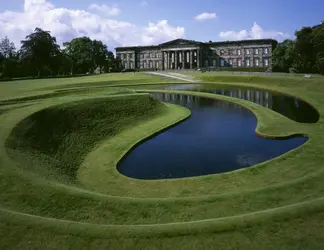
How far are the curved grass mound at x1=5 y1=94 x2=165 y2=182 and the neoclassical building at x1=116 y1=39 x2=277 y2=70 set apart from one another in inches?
4226

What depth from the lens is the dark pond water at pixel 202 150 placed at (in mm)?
21484

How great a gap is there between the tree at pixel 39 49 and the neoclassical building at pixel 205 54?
61651mm

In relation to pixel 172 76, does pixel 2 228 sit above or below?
below

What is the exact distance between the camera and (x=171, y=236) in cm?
1001

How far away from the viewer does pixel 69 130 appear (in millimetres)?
28406

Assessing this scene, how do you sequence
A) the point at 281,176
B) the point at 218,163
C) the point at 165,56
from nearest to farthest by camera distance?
the point at 281,176
the point at 218,163
the point at 165,56

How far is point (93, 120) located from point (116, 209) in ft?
67.3

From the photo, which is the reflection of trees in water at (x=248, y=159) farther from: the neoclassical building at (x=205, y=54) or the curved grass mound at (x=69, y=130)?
the neoclassical building at (x=205, y=54)

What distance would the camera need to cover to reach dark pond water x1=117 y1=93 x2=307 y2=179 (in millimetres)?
21484

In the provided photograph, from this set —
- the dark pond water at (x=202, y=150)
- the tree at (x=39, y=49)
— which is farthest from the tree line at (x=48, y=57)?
the dark pond water at (x=202, y=150)

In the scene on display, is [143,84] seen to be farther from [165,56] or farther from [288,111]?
[165,56]

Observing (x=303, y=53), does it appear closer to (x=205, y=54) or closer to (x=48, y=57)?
(x=205, y=54)

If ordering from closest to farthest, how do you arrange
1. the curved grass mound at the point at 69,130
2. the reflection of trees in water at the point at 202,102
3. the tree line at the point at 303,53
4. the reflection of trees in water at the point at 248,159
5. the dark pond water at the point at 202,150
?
the curved grass mound at the point at 69,130 < the dark pond water at the point at 202,150 < the reflection of trees in water at the point at 248,159 < the reflection of trees in water at the point at 202,102 < the tree line at the point at 303,53

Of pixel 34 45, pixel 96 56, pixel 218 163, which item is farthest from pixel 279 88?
pixel 96 56
